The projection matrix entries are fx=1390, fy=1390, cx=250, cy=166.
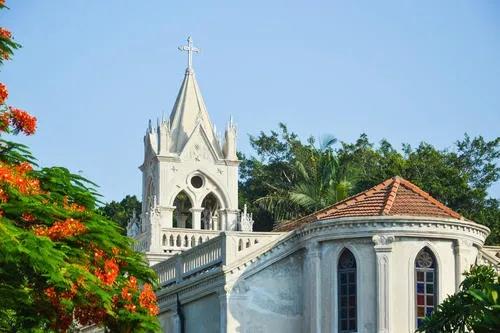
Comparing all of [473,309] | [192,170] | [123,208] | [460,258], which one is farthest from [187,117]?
[123,208]

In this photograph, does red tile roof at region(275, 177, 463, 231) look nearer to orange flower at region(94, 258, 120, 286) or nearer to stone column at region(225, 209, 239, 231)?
stone column at region(225, 209, 239, 231)

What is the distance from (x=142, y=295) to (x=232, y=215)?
24217mm

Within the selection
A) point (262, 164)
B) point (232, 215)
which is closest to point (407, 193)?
point (232, 215)

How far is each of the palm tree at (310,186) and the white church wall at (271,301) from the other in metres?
18.0

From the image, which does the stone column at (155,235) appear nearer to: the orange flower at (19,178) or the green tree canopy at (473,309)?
the green tree canopy at (473,309)

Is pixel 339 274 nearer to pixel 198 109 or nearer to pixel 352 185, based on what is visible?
→ pixel 198 109

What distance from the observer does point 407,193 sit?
39.4m

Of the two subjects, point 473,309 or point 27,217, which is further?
point 473,309

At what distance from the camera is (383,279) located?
3731 cm

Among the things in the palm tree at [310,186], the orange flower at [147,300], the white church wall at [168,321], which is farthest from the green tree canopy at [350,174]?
the orange flower at [147,300]

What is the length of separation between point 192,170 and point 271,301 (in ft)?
36.8

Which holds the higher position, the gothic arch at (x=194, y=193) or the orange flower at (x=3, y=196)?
the gothic arch at (x=194, y=193)

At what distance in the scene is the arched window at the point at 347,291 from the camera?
37.9 m

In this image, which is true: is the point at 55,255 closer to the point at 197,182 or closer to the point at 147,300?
the point at 147,300
